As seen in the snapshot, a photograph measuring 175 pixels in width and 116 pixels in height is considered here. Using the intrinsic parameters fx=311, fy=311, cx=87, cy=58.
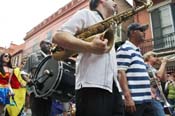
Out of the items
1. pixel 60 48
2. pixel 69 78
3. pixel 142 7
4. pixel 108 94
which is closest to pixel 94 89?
pixel 108 94

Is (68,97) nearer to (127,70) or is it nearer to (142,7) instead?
(127,70)

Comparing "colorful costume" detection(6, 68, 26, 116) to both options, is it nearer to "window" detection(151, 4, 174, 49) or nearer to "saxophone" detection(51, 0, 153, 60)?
"saxophone" detection(51, 0, 153, 60)

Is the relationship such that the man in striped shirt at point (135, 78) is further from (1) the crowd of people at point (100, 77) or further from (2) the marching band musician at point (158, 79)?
(2) the marching band musician at point (158, 79)

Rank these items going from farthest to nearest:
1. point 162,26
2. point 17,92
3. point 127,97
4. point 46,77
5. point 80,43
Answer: point 162,26 < point 17,92 < point 46,77 < point 127,97 < point 80,43

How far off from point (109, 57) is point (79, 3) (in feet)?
67.9

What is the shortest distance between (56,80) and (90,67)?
2.06 m

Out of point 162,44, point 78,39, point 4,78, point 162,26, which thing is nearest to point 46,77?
point 4,78

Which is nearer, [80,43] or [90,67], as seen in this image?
[80,43]

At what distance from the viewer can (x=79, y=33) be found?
2510mm

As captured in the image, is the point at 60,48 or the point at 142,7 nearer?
the point at 60,48

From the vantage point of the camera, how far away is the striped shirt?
3680 millimetres

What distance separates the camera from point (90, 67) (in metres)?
2.42

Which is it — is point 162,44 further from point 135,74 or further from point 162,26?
point 135,74

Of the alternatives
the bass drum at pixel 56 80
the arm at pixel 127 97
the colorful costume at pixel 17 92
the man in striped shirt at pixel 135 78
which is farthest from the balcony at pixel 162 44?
the arm at pixel 127 97
